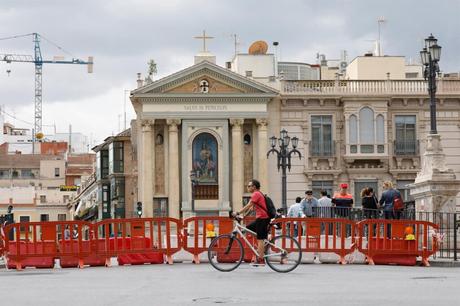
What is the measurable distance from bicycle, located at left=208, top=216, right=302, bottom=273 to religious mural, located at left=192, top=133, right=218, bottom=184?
40230 mm

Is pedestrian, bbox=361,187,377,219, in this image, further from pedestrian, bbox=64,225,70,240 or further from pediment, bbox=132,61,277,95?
pediment, bbox=132,61,277,95

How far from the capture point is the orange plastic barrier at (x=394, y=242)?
25.9m

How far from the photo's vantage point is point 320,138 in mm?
64188

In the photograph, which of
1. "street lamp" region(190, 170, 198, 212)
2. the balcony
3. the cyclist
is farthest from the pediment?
the cyclist

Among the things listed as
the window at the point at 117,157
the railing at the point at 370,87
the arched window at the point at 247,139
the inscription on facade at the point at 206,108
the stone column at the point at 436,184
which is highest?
the railing at the point at 370,87

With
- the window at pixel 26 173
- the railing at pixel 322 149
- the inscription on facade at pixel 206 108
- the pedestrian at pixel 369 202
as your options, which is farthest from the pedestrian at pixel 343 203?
the window at pixel 26 173

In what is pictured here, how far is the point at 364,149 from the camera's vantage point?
2517 inches

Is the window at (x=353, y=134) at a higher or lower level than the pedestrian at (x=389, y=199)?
higher

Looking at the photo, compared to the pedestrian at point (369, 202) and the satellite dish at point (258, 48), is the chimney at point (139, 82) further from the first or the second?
the pedestrian at point (369, 202)

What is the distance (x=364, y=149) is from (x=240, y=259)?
4240 cm

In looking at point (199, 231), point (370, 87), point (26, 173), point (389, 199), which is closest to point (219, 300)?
point (199, 231)

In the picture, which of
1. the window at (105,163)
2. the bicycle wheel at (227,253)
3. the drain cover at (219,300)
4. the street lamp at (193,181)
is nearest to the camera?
the drain cover at (219,300)

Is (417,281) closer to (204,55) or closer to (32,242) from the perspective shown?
(32,242)

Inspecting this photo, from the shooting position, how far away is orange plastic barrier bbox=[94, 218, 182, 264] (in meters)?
26.3
